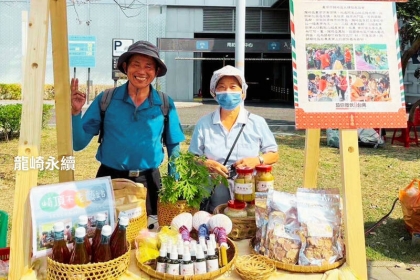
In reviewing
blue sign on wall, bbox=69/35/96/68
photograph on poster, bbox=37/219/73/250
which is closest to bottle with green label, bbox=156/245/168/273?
photograph on poster, bbox=37/219/73/250

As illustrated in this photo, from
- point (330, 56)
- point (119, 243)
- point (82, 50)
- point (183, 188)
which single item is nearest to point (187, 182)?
point (183, 188)

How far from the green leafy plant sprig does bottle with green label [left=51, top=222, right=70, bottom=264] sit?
0.58 m

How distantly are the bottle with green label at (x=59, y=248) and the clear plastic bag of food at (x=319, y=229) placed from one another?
943 millimetres

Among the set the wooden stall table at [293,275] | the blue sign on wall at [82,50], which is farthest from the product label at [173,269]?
the blue sign on wall at [82,50]

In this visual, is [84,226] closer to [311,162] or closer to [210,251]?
[210,251]

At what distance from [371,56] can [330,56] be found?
0.18 meters

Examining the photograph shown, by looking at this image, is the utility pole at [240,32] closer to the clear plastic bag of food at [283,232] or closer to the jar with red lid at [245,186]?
the jar with red lid at [245,186]

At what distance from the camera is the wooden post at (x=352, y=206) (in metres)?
1.73

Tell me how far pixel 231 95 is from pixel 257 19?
19.8m

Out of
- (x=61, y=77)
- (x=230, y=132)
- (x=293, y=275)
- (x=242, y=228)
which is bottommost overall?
(x=293, y=275)

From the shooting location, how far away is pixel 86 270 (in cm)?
149

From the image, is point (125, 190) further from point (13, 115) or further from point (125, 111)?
point (13, 115)

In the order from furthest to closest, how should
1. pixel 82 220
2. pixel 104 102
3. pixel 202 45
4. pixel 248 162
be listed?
1. pixel 202 45
2. pixel 104 102
3. pixel 248 162
4. pixel 82 220

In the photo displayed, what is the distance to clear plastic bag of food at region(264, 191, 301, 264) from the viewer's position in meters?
1.73
